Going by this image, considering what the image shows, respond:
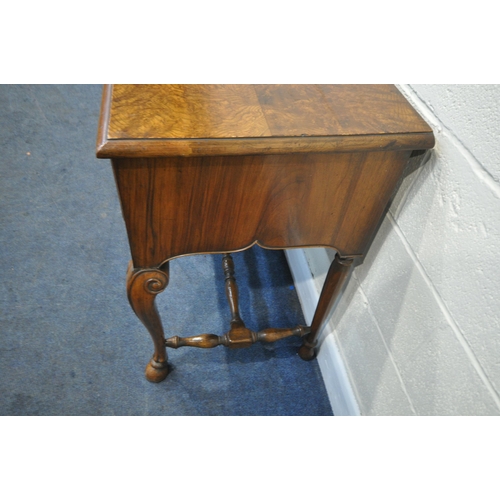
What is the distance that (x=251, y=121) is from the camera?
49 centimetres

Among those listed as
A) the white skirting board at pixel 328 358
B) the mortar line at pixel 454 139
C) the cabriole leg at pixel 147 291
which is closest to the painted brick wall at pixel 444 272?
the mortar line at pixel 454 139

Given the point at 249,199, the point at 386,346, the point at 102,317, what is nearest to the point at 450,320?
the point at 386,346

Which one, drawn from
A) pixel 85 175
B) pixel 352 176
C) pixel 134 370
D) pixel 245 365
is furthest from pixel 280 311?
pixel 85 175

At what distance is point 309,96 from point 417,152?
171 mm

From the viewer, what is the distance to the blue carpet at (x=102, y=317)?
3.18 feet

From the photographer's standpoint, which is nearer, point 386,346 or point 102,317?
point 386,346

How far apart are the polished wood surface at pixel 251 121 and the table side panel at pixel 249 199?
0.11 feet

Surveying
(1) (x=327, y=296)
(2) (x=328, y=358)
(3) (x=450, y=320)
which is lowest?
(2) (x=328, y=358)

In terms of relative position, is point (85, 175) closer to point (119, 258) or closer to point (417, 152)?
point (119, 258)

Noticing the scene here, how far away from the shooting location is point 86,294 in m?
1.15

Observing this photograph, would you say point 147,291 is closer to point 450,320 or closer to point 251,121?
point 251,121

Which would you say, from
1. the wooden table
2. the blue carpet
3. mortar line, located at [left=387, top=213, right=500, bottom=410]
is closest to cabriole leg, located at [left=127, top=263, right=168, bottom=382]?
the wooden table

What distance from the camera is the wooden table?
0.47 meters

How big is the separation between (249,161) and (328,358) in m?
0.65
